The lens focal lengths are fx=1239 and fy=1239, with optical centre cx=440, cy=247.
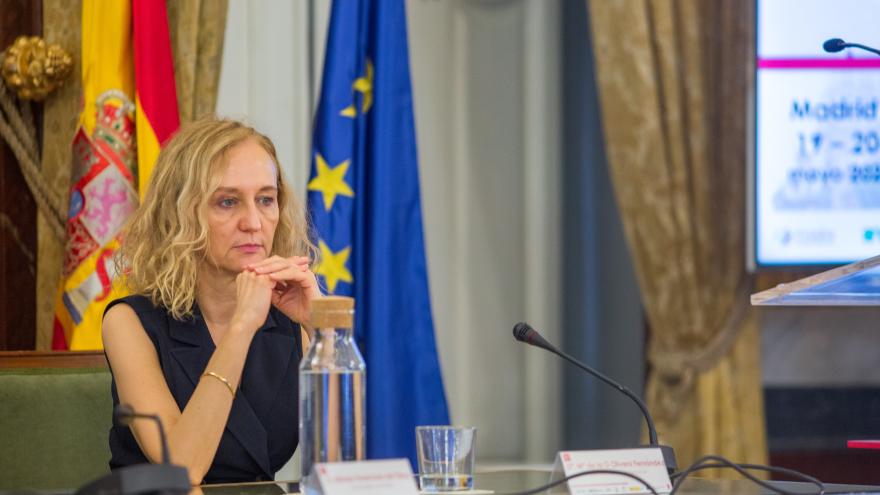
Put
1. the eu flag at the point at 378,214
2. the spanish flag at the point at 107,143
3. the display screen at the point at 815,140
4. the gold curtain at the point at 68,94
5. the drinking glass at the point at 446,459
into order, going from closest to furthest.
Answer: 1. the drinking glass at the point at 446,459
2. the spanish flag at the point at 107,143
3. the gold curtain at the point at 68,94
4. the eu flag at the point at 378,214
5. the display screen at the point at 815,140

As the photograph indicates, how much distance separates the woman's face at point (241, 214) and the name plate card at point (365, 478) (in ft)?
2.84

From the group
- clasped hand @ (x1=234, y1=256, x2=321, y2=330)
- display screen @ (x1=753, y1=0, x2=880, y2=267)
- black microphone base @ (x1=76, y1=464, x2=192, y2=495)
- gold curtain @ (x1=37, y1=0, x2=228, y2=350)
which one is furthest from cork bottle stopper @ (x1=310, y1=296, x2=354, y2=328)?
display screen @ (x1=753, y1=0, x2=880, y2=267)

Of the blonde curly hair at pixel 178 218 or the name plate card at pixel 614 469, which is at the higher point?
the blonde curly hair at pixel 178 218

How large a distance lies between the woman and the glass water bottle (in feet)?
1.37

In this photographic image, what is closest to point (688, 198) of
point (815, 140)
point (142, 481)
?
point (815, 140)

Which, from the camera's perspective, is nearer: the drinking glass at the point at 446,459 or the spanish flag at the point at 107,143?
the drinking glass at the point at 446,459

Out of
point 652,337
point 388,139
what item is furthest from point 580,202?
point 388,139

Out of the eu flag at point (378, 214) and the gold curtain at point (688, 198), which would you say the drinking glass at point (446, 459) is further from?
the gold curtain at point (688, 198)

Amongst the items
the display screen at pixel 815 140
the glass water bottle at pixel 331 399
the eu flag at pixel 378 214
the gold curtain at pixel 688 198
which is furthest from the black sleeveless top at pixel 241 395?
the display screen at pixel 815 140

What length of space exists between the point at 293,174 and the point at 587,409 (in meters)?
1.37

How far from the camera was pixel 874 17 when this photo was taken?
4.07m

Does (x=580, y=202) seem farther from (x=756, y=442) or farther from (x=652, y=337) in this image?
(x=756, y=442)

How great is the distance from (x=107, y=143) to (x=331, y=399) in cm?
172

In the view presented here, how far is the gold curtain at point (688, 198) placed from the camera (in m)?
4.05
